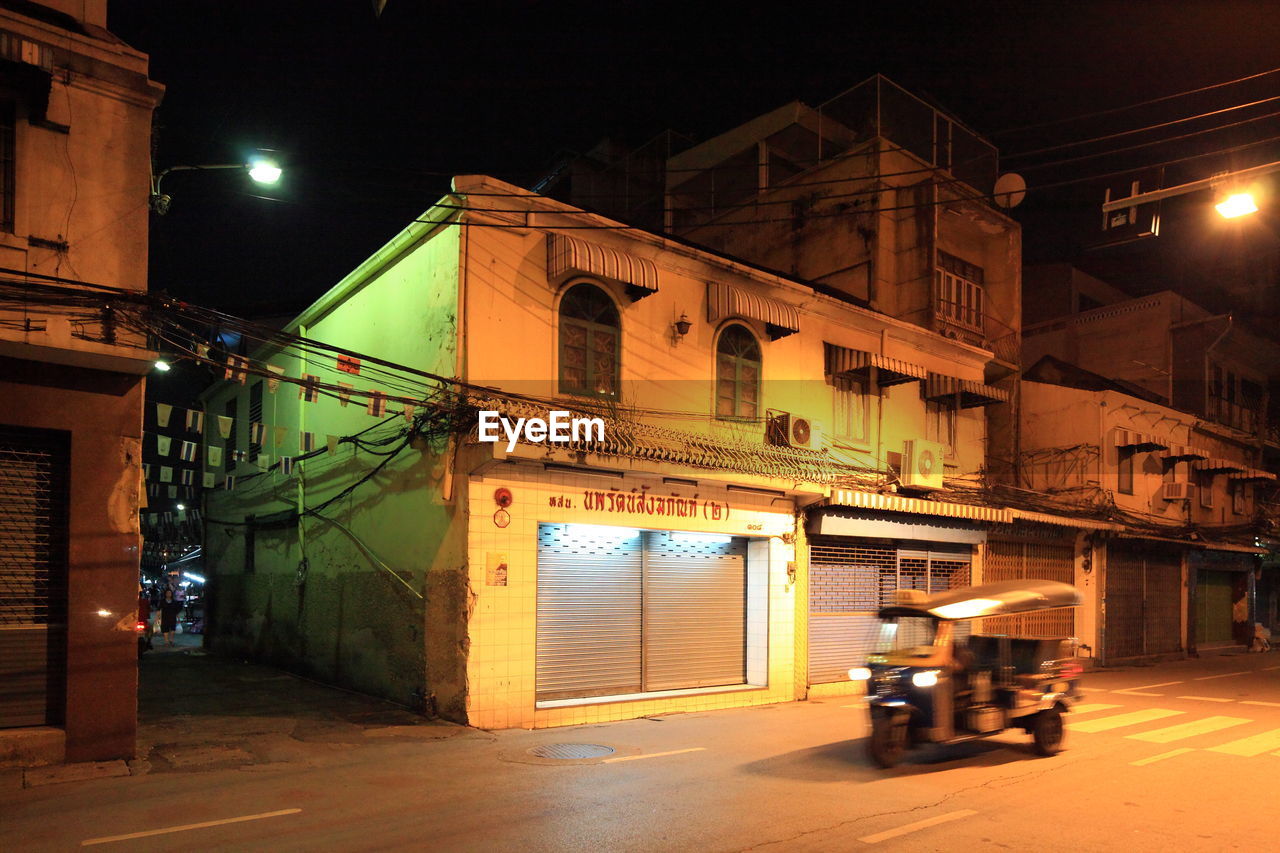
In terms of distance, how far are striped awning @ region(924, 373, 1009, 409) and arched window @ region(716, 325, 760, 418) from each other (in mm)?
6270

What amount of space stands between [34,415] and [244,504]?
12386 mm

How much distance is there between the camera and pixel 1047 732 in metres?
10.9

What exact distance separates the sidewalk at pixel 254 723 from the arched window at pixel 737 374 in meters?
7.67

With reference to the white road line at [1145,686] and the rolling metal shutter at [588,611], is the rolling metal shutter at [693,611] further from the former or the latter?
the white road line at [1145,686]

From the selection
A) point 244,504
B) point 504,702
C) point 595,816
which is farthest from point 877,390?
point 244,504

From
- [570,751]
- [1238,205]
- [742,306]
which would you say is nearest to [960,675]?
[570,751]

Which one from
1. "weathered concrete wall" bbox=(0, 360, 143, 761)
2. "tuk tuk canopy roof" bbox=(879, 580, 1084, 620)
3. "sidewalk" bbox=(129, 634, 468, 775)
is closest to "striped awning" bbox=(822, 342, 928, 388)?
"tuk tuk canopy roof" bbox=(879, 580, 1084, 620)

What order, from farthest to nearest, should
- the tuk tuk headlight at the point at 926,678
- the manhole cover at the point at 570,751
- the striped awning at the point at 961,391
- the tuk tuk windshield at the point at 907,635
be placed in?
the striped awning at the point at 961,391
the manhole cover at the point at 570,751
the tuk tuk windshield at the point at 907,635
the tuk tuk headlight at the point at 926,678

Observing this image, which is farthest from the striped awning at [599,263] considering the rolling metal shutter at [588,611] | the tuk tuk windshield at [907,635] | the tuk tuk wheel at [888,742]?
the tuk tuk wheel at [888,742]

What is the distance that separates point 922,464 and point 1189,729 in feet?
25.1

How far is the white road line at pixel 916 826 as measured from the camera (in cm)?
727

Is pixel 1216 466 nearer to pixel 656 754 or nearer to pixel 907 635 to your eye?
pixel 907 635

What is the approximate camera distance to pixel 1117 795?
890 cm

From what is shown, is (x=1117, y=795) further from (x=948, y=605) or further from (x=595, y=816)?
(x=595, y=816)
